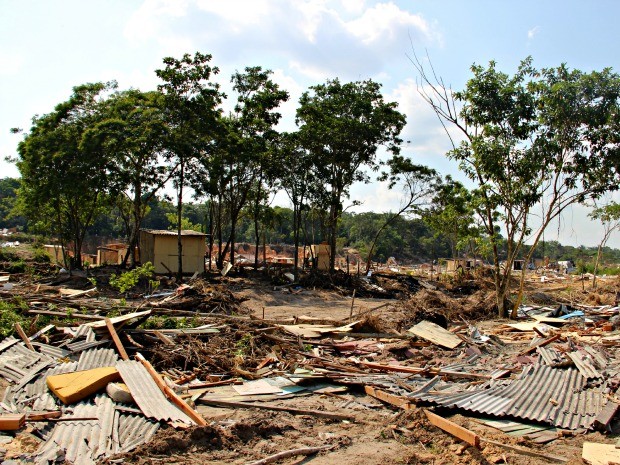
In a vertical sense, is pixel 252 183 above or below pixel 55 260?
above

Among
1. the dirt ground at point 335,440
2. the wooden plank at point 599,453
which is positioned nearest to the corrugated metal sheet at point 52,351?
the dirt ground at point 335,440

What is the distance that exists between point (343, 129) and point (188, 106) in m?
7.68

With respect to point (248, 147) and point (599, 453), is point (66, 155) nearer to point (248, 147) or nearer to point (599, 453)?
point (248, 147)

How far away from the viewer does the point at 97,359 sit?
7746 mm

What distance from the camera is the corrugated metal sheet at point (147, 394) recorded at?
5.82 m

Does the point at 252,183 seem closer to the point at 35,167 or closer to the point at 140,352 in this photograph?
the point at 35,167

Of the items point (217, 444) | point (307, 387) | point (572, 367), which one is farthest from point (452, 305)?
point (217, 444)

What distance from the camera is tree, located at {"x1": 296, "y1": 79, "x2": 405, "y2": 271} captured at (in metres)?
25.7

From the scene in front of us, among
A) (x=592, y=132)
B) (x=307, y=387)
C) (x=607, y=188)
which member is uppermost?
(x=592, y=132)

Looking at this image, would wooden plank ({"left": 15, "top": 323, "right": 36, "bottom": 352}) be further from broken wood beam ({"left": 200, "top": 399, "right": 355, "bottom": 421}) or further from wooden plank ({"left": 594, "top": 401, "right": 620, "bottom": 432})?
wooden plank ({"left": 594, "top": 401, "right": 620, "bottom": 432})

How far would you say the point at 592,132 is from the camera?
1484 cm

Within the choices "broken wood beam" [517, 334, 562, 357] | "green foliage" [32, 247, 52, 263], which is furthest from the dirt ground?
"green foliage" [32, 247, 52, 263]

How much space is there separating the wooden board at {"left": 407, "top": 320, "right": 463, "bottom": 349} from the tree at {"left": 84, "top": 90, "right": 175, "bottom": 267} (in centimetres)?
1530

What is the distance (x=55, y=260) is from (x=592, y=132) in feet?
103
